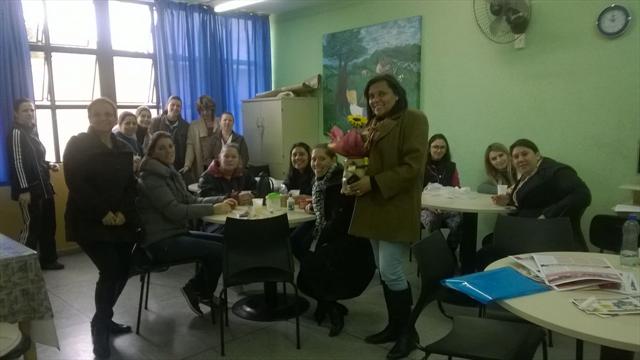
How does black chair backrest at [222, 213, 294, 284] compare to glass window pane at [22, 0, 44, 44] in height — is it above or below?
below

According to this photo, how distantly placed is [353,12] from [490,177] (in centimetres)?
254

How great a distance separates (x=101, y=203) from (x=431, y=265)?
1.79 m

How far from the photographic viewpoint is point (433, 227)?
12.7ft

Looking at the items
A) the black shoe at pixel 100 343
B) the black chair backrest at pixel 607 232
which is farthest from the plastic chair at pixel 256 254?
the black chair backrest at pixel 607 232

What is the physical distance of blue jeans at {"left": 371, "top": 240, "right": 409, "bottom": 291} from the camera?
2420 mm

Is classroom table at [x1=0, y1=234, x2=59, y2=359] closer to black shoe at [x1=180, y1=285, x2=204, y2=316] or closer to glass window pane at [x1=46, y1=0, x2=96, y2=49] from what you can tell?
black shoe at [x1=180, y1=285, x2=204, y2=316]

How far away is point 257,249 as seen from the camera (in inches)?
109

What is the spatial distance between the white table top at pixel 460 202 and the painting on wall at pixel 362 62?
4.55 ft

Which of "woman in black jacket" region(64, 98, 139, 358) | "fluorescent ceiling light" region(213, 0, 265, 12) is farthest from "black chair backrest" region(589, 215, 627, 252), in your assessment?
"fluorescent ceiling light" region(213, 0, 265, 12)

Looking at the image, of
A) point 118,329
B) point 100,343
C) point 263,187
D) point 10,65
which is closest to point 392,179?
point 263,187

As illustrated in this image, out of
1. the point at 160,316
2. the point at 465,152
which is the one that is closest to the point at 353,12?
the point at 465,152

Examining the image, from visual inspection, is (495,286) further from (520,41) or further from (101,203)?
(520,41)

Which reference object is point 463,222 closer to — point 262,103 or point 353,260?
point 353,260

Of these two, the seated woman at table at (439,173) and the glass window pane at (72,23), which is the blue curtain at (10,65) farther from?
the seated woman at table at (439,173)
